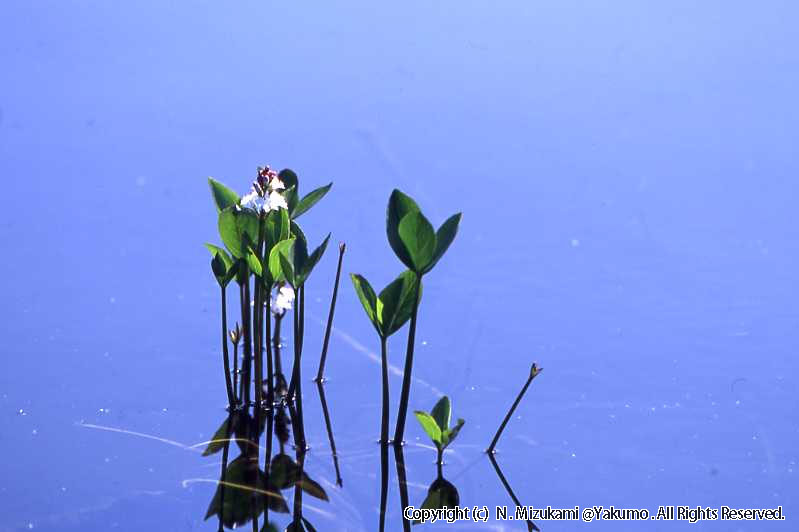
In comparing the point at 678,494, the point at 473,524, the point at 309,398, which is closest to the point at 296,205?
the point at 309,398

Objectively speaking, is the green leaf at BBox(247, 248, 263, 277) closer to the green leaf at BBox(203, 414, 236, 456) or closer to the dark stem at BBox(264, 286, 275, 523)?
the dark stem at BBox(264, 286, 275, 523)

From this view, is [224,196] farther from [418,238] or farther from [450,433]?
[450,433]

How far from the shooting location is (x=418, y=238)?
148 cm

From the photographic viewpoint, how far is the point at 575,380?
5.91 ft

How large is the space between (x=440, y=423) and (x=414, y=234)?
0.76ft

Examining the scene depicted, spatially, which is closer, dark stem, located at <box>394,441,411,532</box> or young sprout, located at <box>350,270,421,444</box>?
dark stem, located at <box>394,441,411,532</box>

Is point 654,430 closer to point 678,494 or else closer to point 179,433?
point 678,494

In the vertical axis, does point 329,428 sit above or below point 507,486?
above

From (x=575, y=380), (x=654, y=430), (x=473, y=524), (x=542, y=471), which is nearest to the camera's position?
(x=473, y=524)

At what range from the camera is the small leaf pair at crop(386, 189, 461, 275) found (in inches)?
58.1

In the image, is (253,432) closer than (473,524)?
No

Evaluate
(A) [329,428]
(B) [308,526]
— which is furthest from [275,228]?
(B) [308,526]

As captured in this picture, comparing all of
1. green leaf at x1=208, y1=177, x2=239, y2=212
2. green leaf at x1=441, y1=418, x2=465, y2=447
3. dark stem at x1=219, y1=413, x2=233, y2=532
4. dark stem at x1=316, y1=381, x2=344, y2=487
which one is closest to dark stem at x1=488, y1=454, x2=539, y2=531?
green leaf at x1=441, y1=418, x2=465, y2=447

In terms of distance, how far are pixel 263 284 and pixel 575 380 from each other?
1.55 feet
